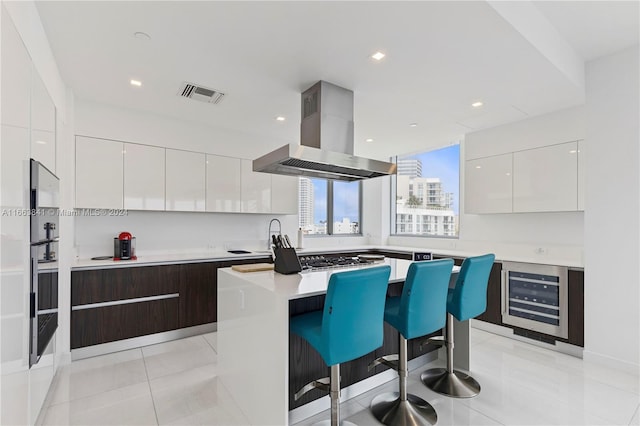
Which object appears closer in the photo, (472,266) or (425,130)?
(472,266)

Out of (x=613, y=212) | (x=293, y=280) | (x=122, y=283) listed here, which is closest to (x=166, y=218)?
(x=122, y=283)

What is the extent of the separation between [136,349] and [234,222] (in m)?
1.95

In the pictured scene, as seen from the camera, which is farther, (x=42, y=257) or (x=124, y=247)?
(x=124, y=247)

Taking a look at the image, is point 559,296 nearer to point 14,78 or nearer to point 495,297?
point 495,297

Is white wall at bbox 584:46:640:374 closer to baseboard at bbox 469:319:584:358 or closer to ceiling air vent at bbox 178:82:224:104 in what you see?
baseboard at bbox 469:319:584:358

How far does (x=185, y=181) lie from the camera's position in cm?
400

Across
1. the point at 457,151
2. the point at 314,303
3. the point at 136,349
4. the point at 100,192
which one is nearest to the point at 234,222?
the point at 100,192

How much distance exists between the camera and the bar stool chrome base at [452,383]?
2426 mm

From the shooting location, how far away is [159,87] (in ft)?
10.1

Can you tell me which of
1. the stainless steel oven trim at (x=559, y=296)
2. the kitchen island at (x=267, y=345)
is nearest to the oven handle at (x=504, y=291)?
the stainless steel oven trim at (x=559, y=296)

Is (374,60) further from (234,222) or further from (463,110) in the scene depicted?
(234,222)

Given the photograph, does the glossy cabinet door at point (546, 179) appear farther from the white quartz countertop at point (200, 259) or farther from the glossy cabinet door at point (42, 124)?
the glossy cabinet door at point (42, 124)

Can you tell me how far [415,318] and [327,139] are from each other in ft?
5.47

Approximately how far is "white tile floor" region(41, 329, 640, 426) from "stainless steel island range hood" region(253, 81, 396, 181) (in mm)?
1836
